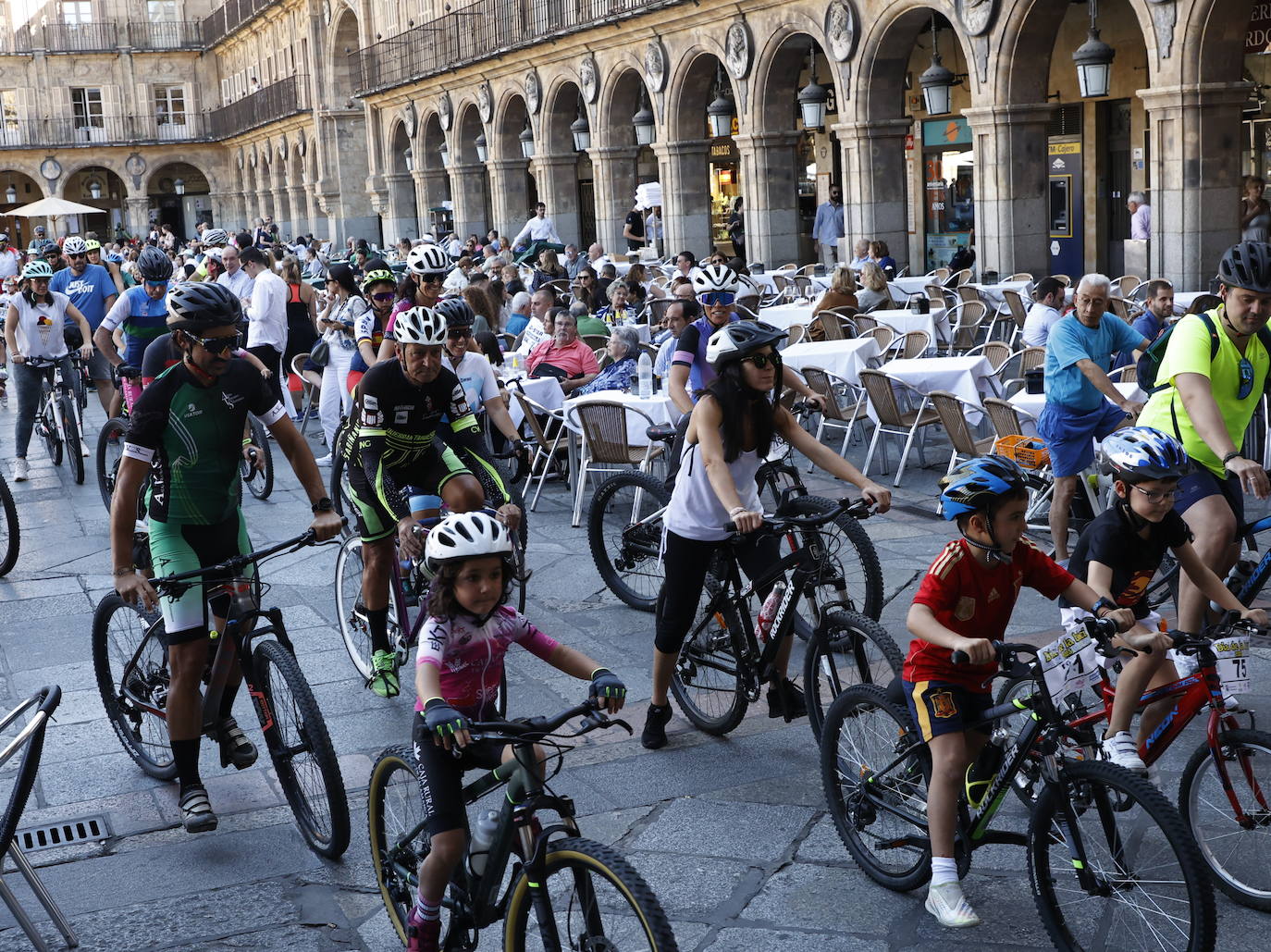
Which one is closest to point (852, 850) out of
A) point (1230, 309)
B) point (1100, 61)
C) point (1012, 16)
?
point (1230, 309)

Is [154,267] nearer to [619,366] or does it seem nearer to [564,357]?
[564,357]

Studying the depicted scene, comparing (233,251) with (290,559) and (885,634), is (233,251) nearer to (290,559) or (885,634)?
(290,559)

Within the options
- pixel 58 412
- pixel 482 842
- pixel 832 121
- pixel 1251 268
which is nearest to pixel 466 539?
pixel 482 842

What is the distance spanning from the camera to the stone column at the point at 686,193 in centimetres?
2417

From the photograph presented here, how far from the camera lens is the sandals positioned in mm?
4707

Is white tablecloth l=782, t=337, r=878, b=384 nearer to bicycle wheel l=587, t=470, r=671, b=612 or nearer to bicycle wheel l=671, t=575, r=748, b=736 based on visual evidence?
bicycle wheel l=587, t=470, r=671, b=612

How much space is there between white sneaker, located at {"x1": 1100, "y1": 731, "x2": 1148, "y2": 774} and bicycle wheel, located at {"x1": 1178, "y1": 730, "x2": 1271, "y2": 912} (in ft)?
0.62

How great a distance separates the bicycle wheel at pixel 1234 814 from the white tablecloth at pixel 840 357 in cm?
727

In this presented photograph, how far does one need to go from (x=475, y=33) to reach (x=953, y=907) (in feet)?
97.9

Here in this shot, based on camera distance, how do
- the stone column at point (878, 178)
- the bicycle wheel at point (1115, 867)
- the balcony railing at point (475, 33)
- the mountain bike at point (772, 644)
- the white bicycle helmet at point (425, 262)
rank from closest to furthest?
the bicycle wheel at point (1115, 867) < the mountain bike at point (772, 644) < the white bicycle helmet at point (425, 262) < the stone column at point (878, 178) < the balcony railing at point (475, 33)

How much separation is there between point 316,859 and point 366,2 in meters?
40.6

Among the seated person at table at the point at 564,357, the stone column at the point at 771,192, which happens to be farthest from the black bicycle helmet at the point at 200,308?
the stone column at the point at 771,192

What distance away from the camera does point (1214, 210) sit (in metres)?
14.3

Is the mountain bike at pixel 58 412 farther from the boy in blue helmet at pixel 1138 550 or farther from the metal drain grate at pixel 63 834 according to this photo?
the boy in blue helmet at pixel 1138 550
